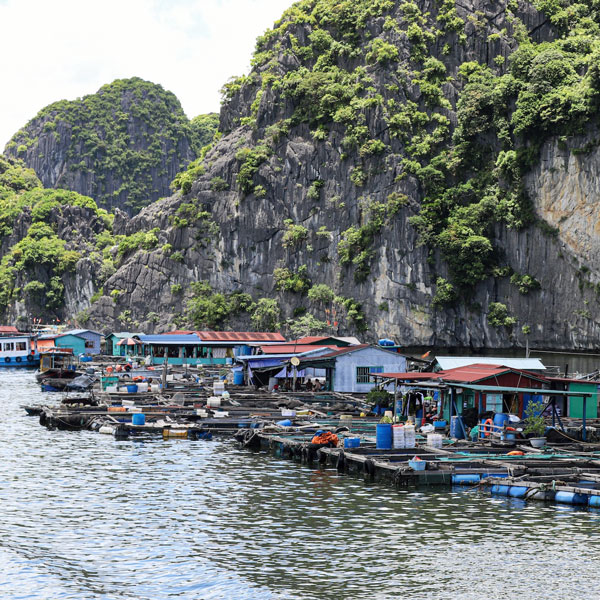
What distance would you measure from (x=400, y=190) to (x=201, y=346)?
130 ft

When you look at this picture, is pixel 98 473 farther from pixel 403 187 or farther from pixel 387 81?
pixel 387 81

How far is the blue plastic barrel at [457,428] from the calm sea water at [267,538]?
7827 millimetres

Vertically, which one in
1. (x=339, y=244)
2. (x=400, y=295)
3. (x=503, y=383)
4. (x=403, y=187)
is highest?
(x=403, y=187)

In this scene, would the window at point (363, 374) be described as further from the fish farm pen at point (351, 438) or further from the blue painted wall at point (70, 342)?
the blue painted wall at point (70, 342)

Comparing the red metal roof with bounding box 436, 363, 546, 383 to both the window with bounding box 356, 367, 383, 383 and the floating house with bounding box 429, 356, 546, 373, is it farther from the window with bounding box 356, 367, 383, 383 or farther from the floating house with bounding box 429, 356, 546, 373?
the window with bounding box 356, 367, 383, 383

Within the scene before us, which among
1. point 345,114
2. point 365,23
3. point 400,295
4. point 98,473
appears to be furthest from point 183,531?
point 365,23

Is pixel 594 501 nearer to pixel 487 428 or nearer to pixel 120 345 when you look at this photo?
pixel 487 428

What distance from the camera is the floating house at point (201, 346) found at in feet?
305

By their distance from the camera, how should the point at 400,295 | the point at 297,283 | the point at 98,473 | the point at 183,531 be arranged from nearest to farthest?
the point at 183,531, the point at 98,473, the point at 400,295, the point at 297,283

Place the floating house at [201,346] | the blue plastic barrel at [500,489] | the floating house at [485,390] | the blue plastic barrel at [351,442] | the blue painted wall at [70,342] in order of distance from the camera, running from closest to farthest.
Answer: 1. the blue plastic barrel at [500,489]
2. the blue plastic barrel at [351,442]
3. the floating house at [485,390]
4. the floating house at [201,346]
5. the blue painted wall at [70,342]

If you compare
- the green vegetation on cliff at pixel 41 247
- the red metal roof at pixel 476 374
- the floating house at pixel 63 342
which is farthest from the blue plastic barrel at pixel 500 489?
the green vegetation on cliff at pixel 41 247

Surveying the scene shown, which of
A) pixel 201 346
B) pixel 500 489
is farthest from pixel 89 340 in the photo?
pixel 500 489

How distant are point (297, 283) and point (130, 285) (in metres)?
35.7

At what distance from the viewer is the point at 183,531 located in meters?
24.6
